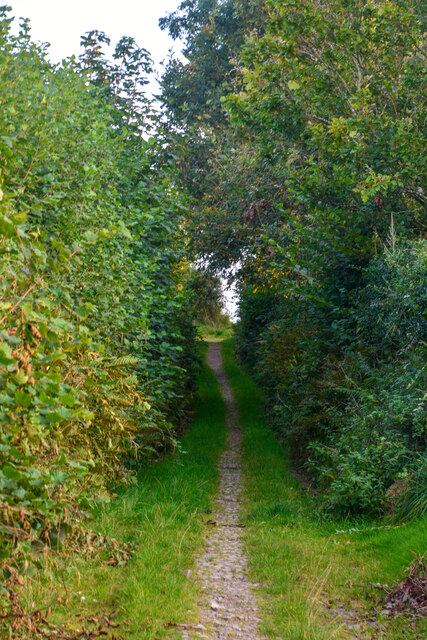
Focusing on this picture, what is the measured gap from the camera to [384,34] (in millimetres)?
10430

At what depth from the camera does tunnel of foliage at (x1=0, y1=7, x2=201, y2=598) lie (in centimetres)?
321

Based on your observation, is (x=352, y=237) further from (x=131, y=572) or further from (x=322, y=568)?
(x=131, y=572)

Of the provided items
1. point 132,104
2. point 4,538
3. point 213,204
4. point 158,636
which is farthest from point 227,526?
point 213,204

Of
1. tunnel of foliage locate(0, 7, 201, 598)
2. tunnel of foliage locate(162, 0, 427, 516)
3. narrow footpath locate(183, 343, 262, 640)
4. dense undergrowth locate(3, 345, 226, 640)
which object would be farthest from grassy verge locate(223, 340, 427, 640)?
tunnel of foliage locate(0, 7, 201, 598)

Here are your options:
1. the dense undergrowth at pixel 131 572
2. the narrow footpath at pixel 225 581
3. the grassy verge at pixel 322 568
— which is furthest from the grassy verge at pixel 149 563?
the grassy verge at pixel 322 568

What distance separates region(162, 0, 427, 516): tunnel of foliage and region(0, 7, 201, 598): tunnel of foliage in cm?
255

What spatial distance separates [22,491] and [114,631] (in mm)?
2012

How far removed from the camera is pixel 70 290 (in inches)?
221

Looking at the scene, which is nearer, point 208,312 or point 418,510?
point 418,510

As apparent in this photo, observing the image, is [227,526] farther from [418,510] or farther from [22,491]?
[22,491]

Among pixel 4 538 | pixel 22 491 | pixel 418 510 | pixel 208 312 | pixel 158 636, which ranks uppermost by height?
pixel 208 312

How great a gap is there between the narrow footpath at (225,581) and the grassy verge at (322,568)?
155 mm

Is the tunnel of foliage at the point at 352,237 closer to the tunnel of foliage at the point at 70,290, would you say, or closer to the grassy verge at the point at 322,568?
the grassy verge at the point at 322,568

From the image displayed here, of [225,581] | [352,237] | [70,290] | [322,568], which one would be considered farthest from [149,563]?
[352,237]
